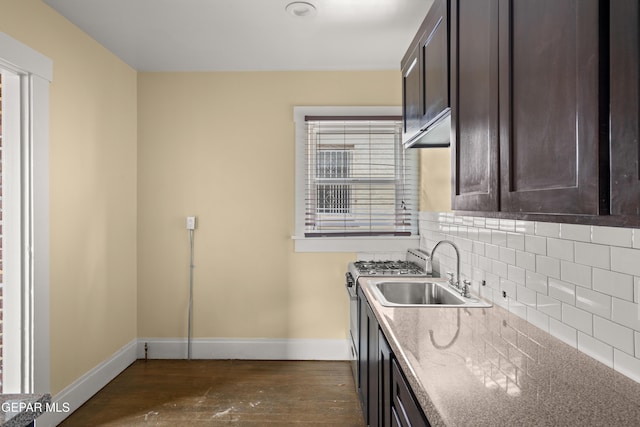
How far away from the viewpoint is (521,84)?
995 millimetres

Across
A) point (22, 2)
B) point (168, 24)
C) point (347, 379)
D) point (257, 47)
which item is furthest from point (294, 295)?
point (22, 2)

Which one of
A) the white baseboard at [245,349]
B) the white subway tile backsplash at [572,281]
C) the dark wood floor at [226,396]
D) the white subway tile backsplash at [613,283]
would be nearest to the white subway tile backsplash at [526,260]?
the white subway tile backsplash at [572,281]

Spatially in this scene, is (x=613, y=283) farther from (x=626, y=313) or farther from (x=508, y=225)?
(x=508, y=225)

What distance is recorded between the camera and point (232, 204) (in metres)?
3.38

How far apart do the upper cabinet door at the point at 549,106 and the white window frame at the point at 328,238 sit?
7.53 ft

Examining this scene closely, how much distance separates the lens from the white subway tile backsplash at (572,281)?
1.08 meters

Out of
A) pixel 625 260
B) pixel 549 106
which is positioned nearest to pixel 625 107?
pixel 549 106

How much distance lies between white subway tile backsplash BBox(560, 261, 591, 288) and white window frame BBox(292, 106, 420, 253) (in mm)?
2005

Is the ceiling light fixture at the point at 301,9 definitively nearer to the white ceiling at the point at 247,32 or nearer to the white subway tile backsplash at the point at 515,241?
the white ceiling at the point at 247,32

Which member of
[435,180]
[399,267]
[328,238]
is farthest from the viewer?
[328,238]

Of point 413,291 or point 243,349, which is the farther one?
point 243,349

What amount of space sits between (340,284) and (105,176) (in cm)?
213

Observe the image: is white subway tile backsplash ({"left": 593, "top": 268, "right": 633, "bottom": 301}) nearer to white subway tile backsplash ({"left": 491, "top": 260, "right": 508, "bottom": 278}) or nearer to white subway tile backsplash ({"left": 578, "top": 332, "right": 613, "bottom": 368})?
white subway tile backsplash ({"left": 578, "top": 332, "right": 613, "bottom": 368})

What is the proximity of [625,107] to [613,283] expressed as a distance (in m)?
0.73
